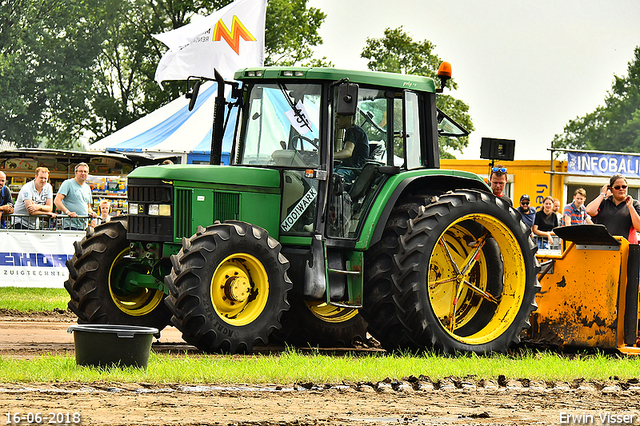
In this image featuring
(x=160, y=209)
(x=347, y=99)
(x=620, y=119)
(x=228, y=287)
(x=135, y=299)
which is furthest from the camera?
(x=620, y=119)

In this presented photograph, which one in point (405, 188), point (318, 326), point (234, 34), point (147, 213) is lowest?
point (318, 326)

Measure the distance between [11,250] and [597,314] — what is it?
9.60 metres

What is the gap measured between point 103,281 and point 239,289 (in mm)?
1481

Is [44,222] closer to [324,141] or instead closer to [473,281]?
[324,141]

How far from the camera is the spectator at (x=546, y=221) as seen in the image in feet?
50.4

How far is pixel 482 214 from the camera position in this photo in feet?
29.2

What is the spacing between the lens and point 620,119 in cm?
8125

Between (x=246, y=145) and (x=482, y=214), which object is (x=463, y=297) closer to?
(x=482, y=214)

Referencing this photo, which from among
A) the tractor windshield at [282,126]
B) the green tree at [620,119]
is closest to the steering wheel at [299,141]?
the tractor windshield at [282,126]

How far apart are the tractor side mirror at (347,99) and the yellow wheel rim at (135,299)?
2.49m

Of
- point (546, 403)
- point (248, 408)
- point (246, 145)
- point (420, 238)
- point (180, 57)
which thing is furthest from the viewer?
point (180, 57)

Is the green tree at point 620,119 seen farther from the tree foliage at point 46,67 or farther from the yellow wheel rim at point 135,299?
the yellow wheel rim at point 135,299

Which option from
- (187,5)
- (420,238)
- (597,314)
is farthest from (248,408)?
(187,5)

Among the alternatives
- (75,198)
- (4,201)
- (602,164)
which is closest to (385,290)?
(75,198)
